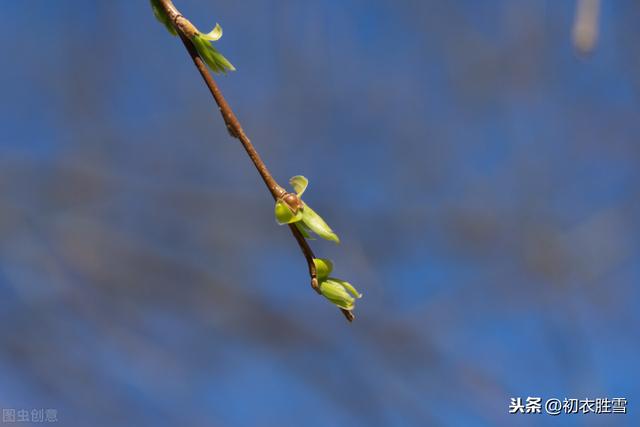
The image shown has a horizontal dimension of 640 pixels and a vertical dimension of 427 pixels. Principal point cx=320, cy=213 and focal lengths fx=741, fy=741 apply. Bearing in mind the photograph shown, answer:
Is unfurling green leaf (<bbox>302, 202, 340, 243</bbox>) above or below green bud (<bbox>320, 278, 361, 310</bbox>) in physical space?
above

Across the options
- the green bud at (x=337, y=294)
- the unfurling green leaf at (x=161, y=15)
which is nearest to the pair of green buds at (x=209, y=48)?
the unfurling green leaf at (x=161, y=15)

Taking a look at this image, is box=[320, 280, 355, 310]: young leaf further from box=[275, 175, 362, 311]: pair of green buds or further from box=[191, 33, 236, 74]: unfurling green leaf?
box=[191, 33, 236, 74]: unfurling green leaf

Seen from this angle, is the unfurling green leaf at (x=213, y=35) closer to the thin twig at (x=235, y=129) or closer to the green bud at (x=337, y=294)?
the thin twig at (x=235, y=129)

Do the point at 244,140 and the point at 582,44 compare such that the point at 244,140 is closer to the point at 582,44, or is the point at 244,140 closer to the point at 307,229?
the point at 307,229

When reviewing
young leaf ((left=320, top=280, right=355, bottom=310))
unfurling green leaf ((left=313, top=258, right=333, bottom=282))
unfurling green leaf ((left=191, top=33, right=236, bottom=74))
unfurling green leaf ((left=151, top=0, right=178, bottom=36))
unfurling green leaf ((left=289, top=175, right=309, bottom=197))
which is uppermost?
unfurling green leaf ((left=151, top=0, right=178, bottom=36))

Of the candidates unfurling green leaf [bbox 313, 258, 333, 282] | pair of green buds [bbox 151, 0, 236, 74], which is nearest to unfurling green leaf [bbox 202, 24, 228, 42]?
pair of green buds [bbox 151, 0, 236, 74]

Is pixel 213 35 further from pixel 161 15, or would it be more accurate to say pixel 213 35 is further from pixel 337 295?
pixel 337 295
